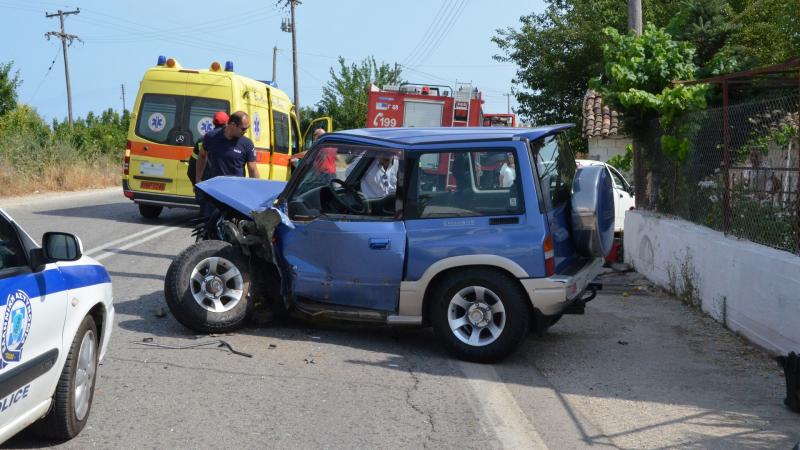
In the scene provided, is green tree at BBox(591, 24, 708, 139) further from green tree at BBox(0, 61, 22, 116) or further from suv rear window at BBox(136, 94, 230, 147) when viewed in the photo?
green tree at BBox(0, 61, 22, 116)

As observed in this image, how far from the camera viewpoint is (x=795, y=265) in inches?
280

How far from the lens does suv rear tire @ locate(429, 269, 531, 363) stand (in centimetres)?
708

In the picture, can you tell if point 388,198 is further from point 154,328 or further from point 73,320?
point 73,320

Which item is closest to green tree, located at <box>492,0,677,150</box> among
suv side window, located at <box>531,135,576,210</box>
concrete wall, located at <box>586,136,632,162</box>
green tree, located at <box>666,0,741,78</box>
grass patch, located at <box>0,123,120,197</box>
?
concrete wall, located at <box>586,136,632,162</box>

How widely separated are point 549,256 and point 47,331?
153 inches

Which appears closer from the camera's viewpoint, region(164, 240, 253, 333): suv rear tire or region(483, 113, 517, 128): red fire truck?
region(164, 240, 253, 333): suv rear tire

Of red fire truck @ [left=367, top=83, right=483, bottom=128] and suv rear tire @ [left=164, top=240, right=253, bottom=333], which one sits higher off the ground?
red fire truck @ [left=367, top=83, right=483, bottom=128]

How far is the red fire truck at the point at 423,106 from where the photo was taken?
1961cm

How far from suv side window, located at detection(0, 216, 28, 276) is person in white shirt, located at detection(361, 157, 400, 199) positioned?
3532 mm

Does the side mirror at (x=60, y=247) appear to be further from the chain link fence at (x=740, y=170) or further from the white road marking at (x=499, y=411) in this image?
the chain link fence at (x=740, y=170)

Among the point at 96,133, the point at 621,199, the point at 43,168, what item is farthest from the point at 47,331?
the point at 96,133

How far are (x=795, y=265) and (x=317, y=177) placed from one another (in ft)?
12.5

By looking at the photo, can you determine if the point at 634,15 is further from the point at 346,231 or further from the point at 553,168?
the point at 346,231

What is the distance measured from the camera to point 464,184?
7301 millimetres
